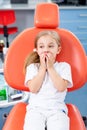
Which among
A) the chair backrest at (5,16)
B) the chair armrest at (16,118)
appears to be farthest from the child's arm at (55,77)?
the chair backrest at (5,16)

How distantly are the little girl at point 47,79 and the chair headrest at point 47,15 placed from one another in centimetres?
6

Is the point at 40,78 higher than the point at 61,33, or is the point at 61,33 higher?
the point at 61,33

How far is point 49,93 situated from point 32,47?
0.29 metres

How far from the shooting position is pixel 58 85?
141 cm

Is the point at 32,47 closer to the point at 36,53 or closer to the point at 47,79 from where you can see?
the point at 36,53

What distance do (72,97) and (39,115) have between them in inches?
45.9

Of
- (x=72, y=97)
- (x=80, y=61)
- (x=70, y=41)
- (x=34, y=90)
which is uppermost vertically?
(x=70, y=41)

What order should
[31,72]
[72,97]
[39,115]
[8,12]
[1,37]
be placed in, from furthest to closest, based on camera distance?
[1,37] → [8,12] → [72,97] → [31,72] → [39,115]

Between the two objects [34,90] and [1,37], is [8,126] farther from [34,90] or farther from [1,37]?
[1,37]

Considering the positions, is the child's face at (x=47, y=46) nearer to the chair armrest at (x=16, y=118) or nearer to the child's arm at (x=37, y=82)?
the child's arm at (x=37, y=82)

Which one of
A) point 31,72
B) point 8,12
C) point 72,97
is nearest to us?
point 31,72

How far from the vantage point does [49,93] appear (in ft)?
4.73

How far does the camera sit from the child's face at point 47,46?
145cm

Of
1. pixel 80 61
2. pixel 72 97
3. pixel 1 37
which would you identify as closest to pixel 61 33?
pixel 80 61
